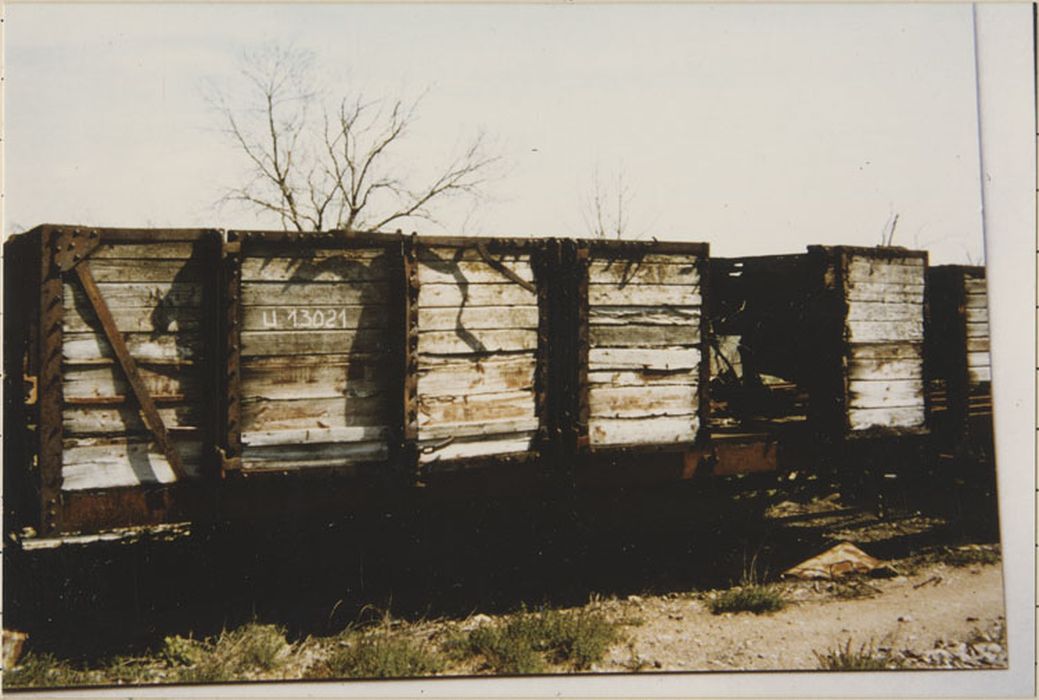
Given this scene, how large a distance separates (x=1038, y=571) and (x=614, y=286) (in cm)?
333

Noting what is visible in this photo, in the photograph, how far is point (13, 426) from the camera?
4188 mm

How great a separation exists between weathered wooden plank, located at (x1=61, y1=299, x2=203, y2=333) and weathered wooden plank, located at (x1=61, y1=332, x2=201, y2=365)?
0.12ft

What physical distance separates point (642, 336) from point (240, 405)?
109 inches

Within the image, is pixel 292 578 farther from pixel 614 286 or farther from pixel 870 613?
pixel 870 613

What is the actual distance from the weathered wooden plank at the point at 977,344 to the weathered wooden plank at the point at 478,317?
13.9 feet

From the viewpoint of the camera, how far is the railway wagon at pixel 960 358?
6020 mm

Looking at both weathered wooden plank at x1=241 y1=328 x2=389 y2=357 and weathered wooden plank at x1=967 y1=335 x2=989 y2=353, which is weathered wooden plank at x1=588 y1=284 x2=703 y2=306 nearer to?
weathered wooden plank at x1=241 y1=328 x2=389 y2=357

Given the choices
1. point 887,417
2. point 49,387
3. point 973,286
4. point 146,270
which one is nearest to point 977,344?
point 973,286

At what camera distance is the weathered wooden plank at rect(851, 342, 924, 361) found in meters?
5.43

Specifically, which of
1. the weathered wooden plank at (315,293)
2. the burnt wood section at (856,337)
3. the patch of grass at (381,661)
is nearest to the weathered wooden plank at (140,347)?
the weathered wooden plank at (315,293)

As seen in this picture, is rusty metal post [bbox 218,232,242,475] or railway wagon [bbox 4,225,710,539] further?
rusty metal post [bbox 218,232,242,475]

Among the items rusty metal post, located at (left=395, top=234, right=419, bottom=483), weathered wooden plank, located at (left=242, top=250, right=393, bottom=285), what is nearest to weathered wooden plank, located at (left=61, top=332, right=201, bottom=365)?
weathered wooden plank, located at (left=242, top=250, right=393, bottom=285)

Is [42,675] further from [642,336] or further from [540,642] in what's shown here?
[642,336]

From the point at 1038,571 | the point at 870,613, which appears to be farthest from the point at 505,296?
the point at 1038,571
